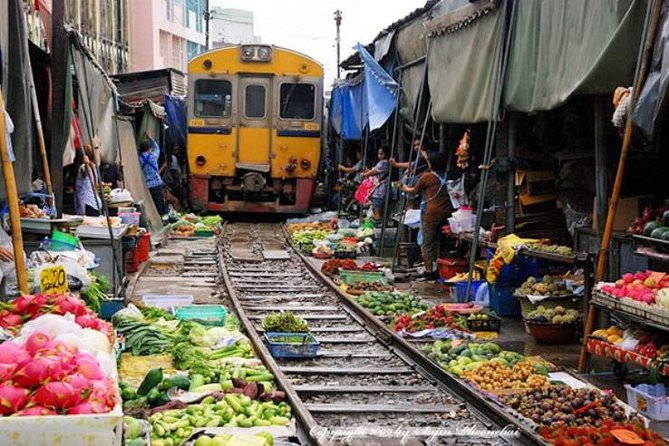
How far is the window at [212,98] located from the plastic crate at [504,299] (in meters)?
12.2

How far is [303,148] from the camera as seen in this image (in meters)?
21.6

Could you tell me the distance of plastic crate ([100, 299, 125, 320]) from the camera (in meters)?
9.14

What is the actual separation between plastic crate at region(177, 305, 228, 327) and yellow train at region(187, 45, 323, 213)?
11953 millimetres

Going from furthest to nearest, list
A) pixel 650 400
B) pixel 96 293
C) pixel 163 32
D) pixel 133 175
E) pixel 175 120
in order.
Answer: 1. pixel 163 32
2. pixel 175 120
3. pixel 133 175
4. pixel 96 293
5. pixel 650 400

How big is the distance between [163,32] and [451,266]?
3217 cm

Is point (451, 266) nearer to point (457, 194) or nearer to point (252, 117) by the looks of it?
point (457, 194)

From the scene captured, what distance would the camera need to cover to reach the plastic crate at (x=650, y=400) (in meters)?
6.46

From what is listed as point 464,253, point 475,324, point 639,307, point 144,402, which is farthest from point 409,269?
point 144,402

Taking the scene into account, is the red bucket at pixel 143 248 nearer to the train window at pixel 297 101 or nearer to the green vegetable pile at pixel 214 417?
the train window at pixel 297 101

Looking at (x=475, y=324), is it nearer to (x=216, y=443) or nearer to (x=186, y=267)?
(x=216, y=443)

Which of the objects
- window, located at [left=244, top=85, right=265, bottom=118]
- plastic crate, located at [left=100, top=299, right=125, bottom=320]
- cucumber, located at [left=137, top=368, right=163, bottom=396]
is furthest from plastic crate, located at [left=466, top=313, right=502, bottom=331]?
window, located at [left=244, top=85, right=265, bottom=118]

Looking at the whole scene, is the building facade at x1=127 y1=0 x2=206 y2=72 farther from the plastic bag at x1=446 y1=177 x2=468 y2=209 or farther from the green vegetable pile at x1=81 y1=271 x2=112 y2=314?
the green vegetable pile at x1=81 y1=271 x2=112 y2=314

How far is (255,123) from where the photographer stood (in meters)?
21.5

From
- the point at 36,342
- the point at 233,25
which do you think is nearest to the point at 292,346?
the point at 36,342
